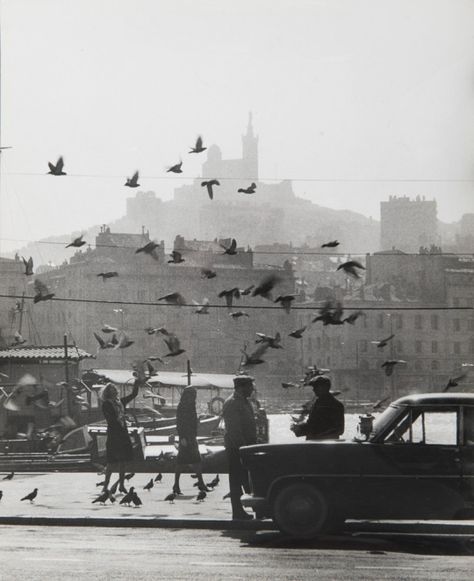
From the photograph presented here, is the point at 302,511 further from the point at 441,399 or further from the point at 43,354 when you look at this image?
the point at 43,354

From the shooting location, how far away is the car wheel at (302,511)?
14352mm

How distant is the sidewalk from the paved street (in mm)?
468

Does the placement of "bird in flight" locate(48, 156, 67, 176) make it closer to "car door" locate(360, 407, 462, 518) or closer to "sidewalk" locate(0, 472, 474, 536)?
"sidewalk" locate(0, 472, 474, 536)

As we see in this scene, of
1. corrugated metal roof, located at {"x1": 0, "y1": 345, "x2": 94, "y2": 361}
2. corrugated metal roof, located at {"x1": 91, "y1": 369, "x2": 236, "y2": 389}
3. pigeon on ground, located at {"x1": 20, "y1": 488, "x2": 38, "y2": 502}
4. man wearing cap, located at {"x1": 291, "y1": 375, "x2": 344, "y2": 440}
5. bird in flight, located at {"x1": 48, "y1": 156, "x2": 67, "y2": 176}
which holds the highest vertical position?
bird in flight, located at {"x1": 48, "y1": 156, "x2": 67, "y2": 176}

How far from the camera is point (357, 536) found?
47.9ft

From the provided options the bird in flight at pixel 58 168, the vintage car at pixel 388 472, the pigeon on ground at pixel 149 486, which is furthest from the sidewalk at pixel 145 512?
the bird in flight at pixel 58 168

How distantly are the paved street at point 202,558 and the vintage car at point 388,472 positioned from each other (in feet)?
1.30

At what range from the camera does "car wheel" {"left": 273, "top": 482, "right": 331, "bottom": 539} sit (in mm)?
14352

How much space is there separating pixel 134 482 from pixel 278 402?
292 feet

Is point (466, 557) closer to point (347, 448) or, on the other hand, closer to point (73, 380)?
point (347, 448)

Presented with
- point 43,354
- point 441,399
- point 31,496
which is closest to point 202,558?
point 441,399

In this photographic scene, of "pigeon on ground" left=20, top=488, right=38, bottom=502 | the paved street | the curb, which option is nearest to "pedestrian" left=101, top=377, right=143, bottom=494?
"pigeon on ground" left=20, top=488, right=38, bottom=502

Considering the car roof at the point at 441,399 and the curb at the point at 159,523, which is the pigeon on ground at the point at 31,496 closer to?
the curb at the point at 159,523

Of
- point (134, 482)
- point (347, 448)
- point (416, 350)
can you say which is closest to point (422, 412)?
point (347, 448)
